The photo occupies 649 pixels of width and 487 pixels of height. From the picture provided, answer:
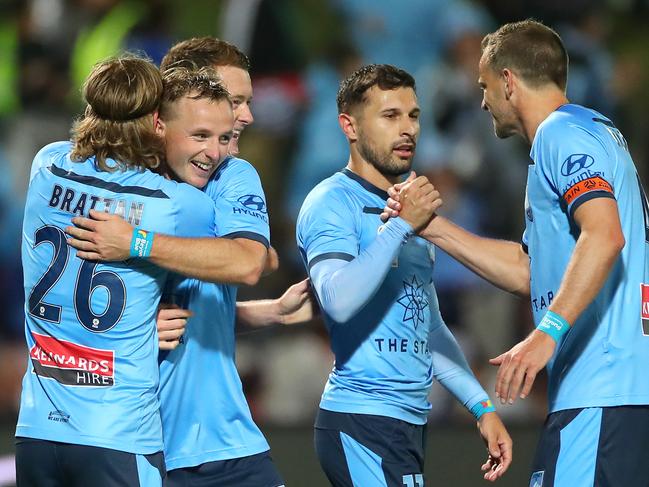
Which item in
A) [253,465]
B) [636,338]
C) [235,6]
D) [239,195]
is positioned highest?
[235,6]

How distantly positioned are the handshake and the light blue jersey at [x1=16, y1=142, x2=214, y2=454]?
33.9 inches

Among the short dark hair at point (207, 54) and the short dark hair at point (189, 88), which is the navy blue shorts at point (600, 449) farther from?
the short dark hair at point (207, 54)

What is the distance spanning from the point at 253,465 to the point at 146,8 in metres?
6.26

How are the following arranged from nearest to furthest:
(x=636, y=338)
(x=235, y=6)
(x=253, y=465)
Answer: (x=636, y=338), (x=253, y=465), (x=235, y=6)

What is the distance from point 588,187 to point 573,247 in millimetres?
282

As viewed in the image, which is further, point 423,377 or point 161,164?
point 423,377

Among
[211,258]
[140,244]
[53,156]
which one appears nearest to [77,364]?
[140,244]

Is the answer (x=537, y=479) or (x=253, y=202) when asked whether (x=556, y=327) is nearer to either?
(x=537, y=479)

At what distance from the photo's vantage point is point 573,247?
4.01 m

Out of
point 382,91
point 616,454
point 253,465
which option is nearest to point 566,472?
point 616,454

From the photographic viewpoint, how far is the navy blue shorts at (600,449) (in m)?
3.81

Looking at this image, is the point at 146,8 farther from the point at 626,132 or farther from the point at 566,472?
the point at 566,472

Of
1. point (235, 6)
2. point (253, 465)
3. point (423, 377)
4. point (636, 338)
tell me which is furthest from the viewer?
point (235, 6)

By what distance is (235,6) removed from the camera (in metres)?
9.61
